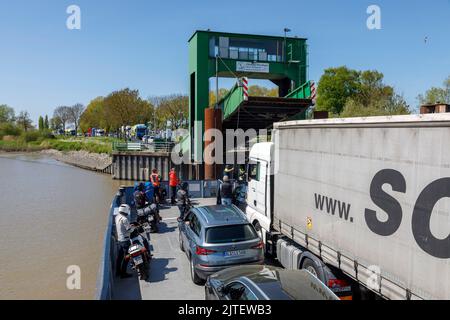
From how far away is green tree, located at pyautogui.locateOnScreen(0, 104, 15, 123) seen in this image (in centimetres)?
9791

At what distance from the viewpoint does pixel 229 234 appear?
7727 mm

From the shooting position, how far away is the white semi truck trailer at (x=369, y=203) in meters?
4.47

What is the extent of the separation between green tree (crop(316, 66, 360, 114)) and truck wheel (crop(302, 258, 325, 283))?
41.2 m

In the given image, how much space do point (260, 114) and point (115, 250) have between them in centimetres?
1162

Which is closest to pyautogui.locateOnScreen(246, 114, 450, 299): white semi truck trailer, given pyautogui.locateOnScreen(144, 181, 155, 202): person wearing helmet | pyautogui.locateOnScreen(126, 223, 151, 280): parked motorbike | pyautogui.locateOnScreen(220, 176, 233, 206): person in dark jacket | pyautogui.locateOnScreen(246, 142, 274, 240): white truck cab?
pyautogui.locateOnScreen(246, 142, 274, 240): white truck cab

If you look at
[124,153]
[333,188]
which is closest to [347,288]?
[333,188]

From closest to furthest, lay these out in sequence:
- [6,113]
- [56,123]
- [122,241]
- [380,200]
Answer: [380,200], [122,241], [6,113], [56,123]

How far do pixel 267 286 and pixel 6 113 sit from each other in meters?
113

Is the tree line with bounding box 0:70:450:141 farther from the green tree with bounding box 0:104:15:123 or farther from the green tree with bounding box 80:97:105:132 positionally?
the green tree with bounding box 0:104:15:123

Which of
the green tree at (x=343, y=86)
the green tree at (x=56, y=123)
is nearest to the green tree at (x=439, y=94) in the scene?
the green tree at (x=343, y=86)

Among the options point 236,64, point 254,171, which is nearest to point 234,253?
point 254,171

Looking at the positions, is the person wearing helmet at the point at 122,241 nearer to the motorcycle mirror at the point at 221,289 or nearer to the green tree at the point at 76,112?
the motorcycle mirror at the point at 221,289

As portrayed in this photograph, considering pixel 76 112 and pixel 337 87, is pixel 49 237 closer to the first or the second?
pixel 337 87

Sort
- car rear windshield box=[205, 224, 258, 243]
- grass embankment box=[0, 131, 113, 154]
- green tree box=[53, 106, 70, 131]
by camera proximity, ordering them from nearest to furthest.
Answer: car rear windshield box=[205, 224, 258, 243], grass embankment box=[0, 131, 113, 154], green tree box=[53, 106, 70, 131]
